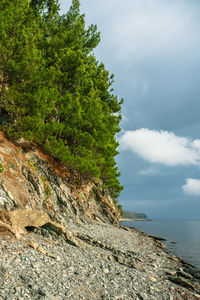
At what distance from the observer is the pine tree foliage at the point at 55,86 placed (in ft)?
54.8

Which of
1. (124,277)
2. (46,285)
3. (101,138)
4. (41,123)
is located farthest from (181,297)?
(101,138)

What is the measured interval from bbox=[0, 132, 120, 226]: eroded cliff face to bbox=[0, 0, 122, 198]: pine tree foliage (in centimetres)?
143

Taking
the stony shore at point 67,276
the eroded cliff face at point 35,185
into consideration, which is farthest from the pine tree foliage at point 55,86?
the stony shore at point 67,276

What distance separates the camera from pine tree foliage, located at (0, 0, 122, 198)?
16703mm

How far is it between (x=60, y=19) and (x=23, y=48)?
15.7 metres

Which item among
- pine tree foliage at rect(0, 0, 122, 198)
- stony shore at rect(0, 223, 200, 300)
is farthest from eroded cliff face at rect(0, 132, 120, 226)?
stony shore at rect(0, 223, 200, 300)

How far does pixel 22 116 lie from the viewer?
17.7 meters

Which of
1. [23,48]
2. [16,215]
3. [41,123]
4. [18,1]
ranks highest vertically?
[18,1]

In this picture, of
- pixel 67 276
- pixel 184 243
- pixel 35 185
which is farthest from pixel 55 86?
pixel 184 243

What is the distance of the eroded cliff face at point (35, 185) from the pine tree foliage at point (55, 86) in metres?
1.43

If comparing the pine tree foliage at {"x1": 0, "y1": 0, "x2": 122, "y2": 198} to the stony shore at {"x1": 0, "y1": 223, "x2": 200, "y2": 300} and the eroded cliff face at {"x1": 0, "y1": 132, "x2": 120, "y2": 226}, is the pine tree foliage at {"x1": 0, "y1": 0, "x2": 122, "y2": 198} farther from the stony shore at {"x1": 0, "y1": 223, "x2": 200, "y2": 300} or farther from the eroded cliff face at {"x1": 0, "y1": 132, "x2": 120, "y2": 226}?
the stony shore at {"x1": 0, "y1": 223, "x2": 200, "y2": 300}

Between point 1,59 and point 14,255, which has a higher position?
point 1,59

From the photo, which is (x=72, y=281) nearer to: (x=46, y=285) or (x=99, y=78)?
(x=46, y=285)

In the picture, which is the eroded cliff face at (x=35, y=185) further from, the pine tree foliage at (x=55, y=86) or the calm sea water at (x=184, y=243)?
the calm sea water at (x=184, y=243)
